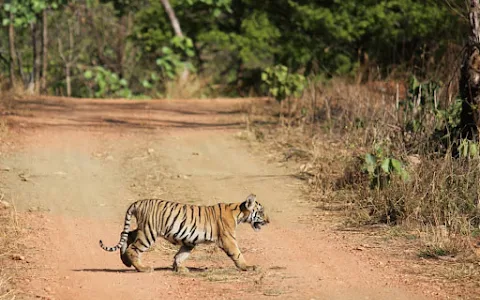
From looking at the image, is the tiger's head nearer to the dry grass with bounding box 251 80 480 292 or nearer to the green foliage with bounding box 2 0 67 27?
the dry grass with bounding box 251 80 480 292

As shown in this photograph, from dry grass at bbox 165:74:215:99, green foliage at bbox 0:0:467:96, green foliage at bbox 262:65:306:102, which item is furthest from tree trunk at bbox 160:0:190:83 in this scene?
green foliage at bbox 262:65:306:102

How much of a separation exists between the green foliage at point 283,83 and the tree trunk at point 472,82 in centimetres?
566

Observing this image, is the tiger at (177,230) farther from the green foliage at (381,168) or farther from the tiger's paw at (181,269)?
the green foliage at (381,168)

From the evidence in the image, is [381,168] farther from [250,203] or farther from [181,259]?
[181,259]

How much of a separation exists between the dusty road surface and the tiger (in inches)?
6.3

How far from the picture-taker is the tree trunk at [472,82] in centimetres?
1073

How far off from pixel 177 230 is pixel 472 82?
183 inches

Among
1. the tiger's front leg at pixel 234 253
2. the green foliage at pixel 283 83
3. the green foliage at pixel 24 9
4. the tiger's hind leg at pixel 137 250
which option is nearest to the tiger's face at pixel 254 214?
the tiger's front leg at pixel 234 253

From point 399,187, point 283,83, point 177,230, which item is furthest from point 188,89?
point 177,230

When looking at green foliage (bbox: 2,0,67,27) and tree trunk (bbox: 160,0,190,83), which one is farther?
tree trunk (bbox: 160,0,190,83)

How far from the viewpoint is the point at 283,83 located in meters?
16.5

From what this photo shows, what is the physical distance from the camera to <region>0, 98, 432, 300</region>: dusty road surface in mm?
7473

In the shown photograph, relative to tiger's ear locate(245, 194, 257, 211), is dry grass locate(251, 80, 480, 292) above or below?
below

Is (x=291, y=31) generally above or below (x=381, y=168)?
below
